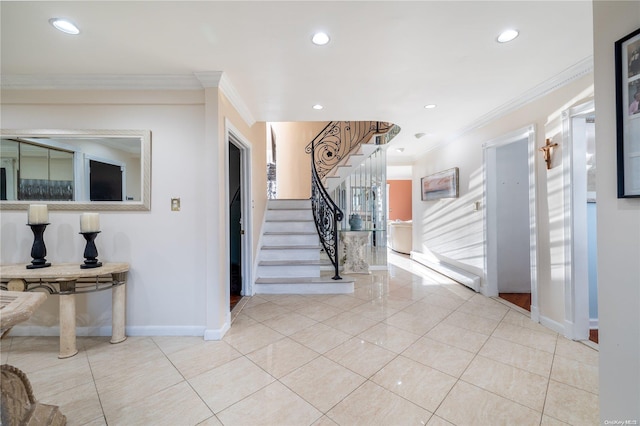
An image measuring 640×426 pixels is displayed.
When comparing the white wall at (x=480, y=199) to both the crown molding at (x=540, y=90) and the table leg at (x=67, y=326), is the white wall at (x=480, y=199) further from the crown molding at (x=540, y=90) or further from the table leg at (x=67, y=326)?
the table leg at (x=67, y=326)

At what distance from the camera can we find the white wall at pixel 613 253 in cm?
104

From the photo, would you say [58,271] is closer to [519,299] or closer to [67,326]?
[67,326]

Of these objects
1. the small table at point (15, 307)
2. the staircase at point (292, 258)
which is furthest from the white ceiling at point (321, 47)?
the staircase at point (292, 258)

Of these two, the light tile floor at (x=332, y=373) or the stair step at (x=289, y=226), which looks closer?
the light tile floor at (x=332, y=373)

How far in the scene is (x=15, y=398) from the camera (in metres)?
1.36

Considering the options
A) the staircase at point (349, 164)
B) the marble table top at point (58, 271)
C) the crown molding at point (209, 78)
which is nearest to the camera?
→ the marble table top at point (58, 271)

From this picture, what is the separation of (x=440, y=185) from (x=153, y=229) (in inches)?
186

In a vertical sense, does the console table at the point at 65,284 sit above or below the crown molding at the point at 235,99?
below

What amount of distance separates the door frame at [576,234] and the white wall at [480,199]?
3.8 inches

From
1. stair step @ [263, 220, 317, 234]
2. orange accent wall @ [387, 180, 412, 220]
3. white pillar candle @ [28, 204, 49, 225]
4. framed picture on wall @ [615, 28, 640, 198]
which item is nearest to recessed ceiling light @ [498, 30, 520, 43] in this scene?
framed picture on wall @ [615, 28, 640, 198]

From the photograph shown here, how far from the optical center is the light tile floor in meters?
1.57

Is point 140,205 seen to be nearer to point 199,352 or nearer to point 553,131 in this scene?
point 199,352

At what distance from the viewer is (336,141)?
6.50m

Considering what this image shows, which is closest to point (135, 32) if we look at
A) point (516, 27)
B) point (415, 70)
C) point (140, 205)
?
point (140, 205)
